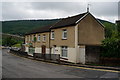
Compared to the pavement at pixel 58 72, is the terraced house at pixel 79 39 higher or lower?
higher

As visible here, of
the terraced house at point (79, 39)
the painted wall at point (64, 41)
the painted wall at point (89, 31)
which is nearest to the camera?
the terraced house at point (79, 39)

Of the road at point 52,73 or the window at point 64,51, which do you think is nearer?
the road at point 52,73

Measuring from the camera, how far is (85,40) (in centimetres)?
2445

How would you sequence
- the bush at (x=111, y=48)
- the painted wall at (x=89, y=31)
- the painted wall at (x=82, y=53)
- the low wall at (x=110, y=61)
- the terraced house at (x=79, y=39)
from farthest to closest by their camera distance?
1. the painted wall at (x=89, y=31)
2. the painted wall at (x=82, y=53)
3. the terraced house at (x=79, y=39)
4. the bush at (x=111, y=48)
5. the low wall at (x=110, y=61)

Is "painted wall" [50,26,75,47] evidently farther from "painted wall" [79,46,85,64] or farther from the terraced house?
"painted wall" [79,46,85,64]

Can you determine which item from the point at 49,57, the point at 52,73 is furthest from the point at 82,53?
the point at 52,73

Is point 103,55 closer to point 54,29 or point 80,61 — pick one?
point 80,61

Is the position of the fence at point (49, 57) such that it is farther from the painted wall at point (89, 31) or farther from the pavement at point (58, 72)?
the pavement at point (58, 72)

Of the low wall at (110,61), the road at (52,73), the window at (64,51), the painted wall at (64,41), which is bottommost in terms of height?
the road at (52,73)

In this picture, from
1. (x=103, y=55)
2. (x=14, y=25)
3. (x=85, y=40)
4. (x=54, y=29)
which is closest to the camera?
(x=103, y=55)

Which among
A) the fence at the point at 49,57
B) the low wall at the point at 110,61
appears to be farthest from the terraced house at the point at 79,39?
the fence at the point at 49,57

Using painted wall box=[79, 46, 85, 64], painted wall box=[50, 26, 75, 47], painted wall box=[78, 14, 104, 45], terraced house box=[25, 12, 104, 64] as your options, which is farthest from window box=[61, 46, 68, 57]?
painted wall box=[79, 46, 85, 64]

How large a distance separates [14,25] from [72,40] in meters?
151

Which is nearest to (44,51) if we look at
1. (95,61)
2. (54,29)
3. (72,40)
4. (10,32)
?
(54,29)
